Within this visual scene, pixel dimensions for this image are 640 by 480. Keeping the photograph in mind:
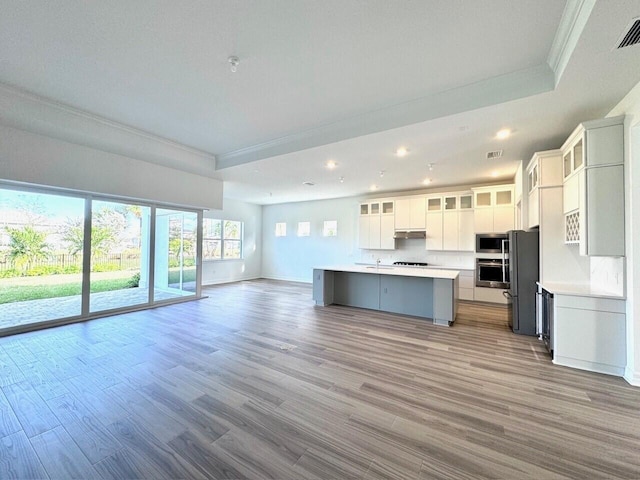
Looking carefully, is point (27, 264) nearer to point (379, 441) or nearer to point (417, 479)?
point (379, 441)

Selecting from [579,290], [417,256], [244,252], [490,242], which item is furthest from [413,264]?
[244,252]

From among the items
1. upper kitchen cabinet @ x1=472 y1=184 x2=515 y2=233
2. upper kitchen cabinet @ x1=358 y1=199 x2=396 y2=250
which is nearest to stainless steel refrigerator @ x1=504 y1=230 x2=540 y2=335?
upper kitchen cabinet @ x1=472 y1=184 x2=515 y2=233

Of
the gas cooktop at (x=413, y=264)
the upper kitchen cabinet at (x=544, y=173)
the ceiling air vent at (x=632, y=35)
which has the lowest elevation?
the gas cooktop at (x=413, y=264)

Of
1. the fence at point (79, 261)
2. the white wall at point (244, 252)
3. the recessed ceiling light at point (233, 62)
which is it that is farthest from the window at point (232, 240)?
the recessed ceiling light at point (233, 62)

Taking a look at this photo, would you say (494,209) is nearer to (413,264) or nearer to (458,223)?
(458,223)

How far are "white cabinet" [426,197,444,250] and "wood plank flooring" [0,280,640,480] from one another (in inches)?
131

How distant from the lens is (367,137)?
382cm

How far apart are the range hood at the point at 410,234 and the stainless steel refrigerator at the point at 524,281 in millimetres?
2922

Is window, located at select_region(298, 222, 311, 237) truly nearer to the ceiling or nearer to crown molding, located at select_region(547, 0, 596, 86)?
the ceiling

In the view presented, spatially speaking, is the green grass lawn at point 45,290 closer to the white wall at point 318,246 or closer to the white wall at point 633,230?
the white wall at point 318,246

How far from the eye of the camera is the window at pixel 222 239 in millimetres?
8695

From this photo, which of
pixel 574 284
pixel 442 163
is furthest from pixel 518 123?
pixel 574 284

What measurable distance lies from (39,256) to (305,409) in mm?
5005

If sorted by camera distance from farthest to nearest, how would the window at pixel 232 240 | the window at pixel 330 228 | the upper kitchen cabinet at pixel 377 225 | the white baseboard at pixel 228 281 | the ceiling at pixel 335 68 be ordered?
1. the window at pixel 232 240
2. the window at pixel 330 228
3. the white baseboard at pixel 228 281
4. the upper kitchen cabinet at pixel 377 225
5. the ceiling at pixel 335 68
